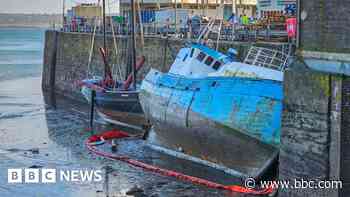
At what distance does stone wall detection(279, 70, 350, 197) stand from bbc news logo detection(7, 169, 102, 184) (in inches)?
280

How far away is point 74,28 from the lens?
163 ft

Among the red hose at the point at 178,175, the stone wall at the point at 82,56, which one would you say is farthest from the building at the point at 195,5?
the red hose at the point at 178,175

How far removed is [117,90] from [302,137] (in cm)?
1689

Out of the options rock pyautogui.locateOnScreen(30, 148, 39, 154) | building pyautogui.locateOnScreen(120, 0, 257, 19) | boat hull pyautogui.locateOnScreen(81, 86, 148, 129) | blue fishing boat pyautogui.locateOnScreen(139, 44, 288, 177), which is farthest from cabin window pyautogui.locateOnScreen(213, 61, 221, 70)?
building pyautogui.locateOnScreen(120, 0, 257, 19)

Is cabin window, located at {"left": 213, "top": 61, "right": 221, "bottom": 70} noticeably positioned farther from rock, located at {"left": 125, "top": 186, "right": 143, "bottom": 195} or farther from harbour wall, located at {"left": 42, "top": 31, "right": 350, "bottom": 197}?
harbour wall, located at {"left": 42, "top": 31, "right": 350, "bottom": 197}

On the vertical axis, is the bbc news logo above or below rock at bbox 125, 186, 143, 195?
below

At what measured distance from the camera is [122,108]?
30281 millimetres

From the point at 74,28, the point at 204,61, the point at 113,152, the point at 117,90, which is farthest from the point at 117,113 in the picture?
the point at 74,28

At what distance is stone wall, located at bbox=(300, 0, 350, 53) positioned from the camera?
14568 millimetres

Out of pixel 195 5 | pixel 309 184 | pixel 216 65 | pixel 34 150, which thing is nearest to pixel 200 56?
pixel 216 65

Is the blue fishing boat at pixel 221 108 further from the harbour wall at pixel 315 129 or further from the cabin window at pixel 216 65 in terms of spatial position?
the harbour wall at pixel 315 129

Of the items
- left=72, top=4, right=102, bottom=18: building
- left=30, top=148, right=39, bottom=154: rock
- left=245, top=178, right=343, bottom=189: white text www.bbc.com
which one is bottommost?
left=30, top=148, right=39, bottom=154: rock

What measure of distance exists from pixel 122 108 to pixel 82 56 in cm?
1528

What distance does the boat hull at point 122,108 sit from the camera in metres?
29.8
